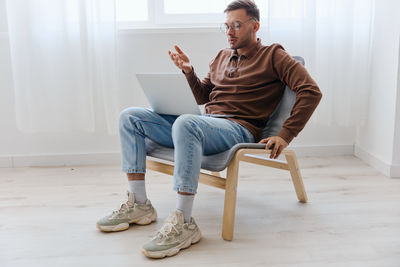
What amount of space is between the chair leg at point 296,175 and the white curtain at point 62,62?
116 centimetres

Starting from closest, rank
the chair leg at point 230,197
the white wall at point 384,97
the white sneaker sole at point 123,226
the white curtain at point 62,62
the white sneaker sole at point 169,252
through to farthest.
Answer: the white sneaker sole at point 169,252 → the chair leg at point 230,197 → the white sneaker sole at point 123,226 → the white wall at point 384,97 → the white curtain at point 62,62

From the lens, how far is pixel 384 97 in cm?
243

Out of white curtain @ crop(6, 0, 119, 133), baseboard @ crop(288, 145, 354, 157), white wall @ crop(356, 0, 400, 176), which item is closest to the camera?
white wall @ crop(356, 0, 400, 176)

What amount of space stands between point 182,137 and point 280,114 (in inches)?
20.7

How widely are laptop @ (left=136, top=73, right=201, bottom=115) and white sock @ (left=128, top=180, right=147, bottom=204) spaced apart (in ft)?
1.04

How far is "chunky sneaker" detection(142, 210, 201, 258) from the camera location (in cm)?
144

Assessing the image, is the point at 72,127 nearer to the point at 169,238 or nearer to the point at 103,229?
the point at 103,229

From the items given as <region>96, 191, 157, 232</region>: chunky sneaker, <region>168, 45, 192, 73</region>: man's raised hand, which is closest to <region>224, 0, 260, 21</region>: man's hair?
<region>168, 45, 192, 73</region>: man's raised hand

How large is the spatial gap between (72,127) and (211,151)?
124cm

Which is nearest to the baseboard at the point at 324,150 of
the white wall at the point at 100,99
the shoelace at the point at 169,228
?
the white wall at the point at 100,99

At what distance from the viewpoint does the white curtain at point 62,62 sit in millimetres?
2402

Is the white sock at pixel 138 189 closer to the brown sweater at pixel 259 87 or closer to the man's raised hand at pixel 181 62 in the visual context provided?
the brown sweater at pixel 259 87

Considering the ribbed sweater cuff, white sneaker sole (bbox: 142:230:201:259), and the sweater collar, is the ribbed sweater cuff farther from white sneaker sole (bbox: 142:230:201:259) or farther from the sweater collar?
white sneaker sole (bbox: 142:230:201:259)

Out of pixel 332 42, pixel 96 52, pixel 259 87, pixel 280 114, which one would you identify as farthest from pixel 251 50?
pixel 96 52
